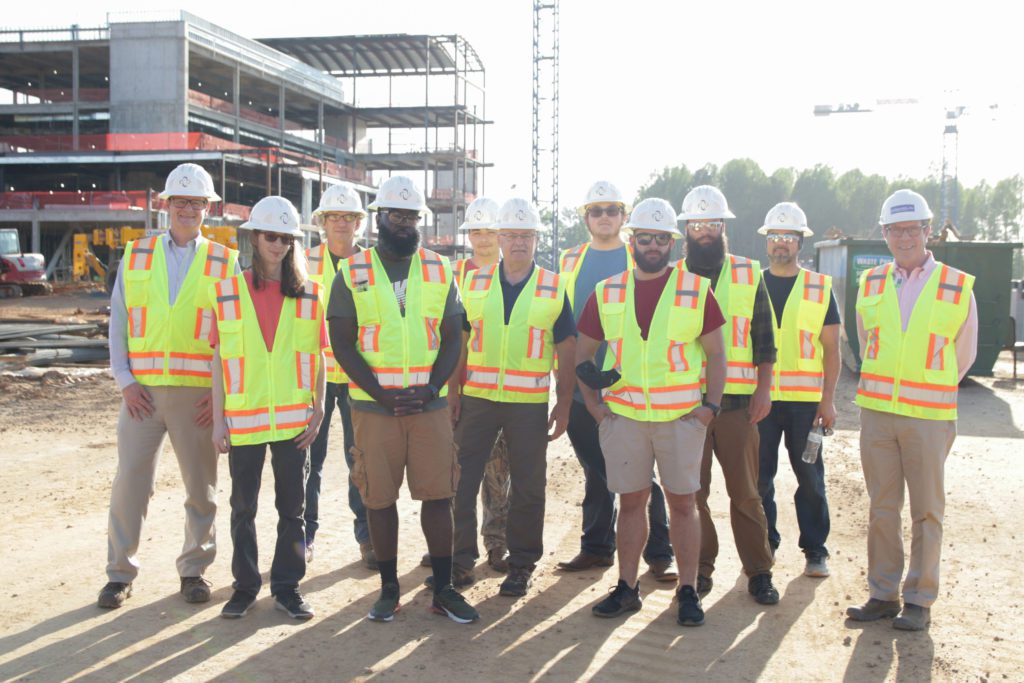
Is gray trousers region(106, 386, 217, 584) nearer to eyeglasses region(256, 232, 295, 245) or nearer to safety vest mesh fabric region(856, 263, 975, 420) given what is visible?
eyeglasses region(256, 232, 295, 245)

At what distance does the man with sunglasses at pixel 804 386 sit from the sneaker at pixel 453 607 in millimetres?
2045

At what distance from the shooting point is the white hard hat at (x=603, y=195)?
625 centimetres

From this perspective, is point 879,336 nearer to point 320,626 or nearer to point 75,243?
point 320,626

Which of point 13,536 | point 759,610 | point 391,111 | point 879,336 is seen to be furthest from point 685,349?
point 391,111

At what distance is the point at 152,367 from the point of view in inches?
213

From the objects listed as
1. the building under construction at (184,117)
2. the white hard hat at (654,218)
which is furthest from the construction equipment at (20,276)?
the white hard hat at (654,218)

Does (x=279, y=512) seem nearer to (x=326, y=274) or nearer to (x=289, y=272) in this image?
(x=289, y=272)

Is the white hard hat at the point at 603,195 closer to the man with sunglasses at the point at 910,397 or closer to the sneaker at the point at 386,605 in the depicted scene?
the man with sunglasses at the point at 910,397

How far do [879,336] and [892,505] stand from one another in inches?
36.1

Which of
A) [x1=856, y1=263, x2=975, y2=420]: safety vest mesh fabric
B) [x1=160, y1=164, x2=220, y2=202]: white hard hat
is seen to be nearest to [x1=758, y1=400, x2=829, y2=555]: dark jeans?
[x1=856, y1=263, x2=975, y2=420]: safety vest mesh fabric

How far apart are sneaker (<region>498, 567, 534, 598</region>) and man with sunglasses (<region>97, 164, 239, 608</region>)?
165cm

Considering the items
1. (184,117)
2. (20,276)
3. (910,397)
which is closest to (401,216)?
(910,397)

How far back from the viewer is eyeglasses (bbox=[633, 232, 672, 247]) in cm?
520

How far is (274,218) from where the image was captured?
5293 millimetres
